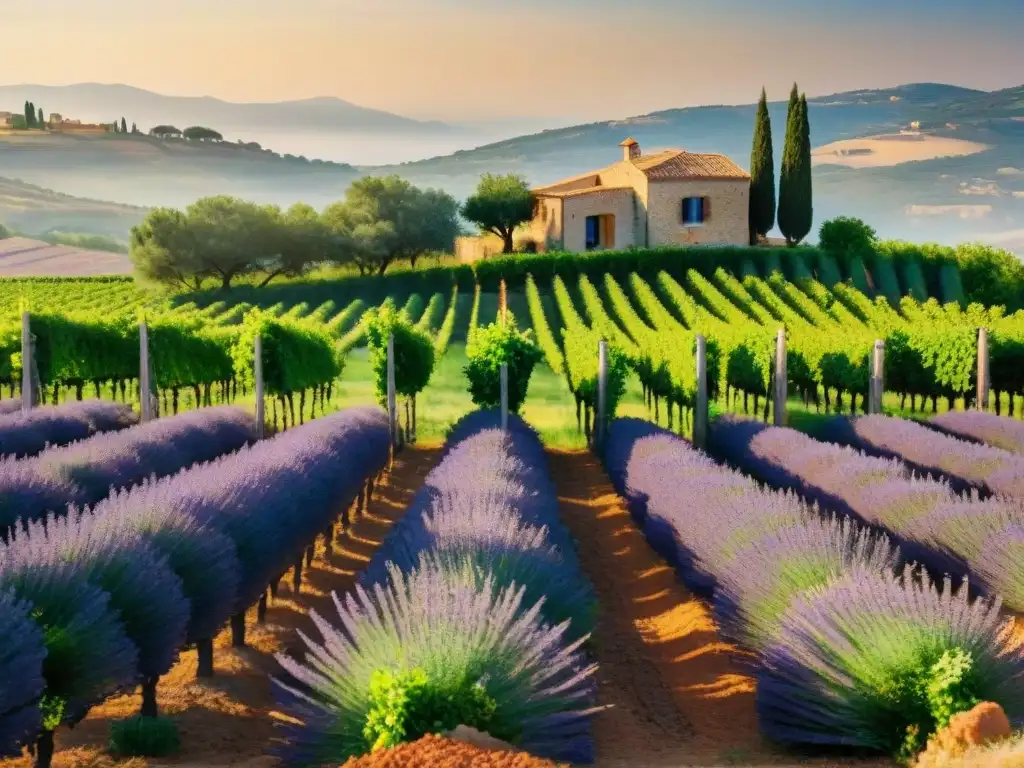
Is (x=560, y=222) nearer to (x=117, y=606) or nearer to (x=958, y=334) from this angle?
(x=958, y=334)

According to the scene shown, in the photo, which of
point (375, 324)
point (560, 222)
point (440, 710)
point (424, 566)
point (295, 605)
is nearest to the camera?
point (440, 710)

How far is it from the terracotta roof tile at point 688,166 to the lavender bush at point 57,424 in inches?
1445

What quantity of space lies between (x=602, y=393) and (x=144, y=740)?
13075mm

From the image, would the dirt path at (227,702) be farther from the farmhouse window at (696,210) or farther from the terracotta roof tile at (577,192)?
the farmhouse window at (696,210)

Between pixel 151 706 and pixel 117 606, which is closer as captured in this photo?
pixel 117 606

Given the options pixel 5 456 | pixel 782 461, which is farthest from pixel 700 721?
pixel 5 456

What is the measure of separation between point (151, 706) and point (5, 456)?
6.17m

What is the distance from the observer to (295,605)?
918 cm

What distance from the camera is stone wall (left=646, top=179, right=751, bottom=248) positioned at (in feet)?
165

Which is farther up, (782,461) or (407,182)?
(407,182)

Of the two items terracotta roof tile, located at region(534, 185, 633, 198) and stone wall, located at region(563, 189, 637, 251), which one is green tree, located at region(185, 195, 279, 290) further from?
stone wall, located at region(563, 189, 637, 251)

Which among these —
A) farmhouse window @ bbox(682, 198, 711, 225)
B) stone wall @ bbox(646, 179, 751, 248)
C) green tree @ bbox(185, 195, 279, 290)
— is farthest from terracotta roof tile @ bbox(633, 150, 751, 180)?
green tree @ bbox(185, 195, 279, 290)

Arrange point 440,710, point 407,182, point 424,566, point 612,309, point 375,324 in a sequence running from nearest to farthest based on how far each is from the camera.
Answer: point 440,710 → point 424,566 → point 375,324 → point 612,309 → point 407,182

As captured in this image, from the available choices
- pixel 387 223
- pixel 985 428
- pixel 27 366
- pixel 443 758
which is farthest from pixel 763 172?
pixel 443 758
